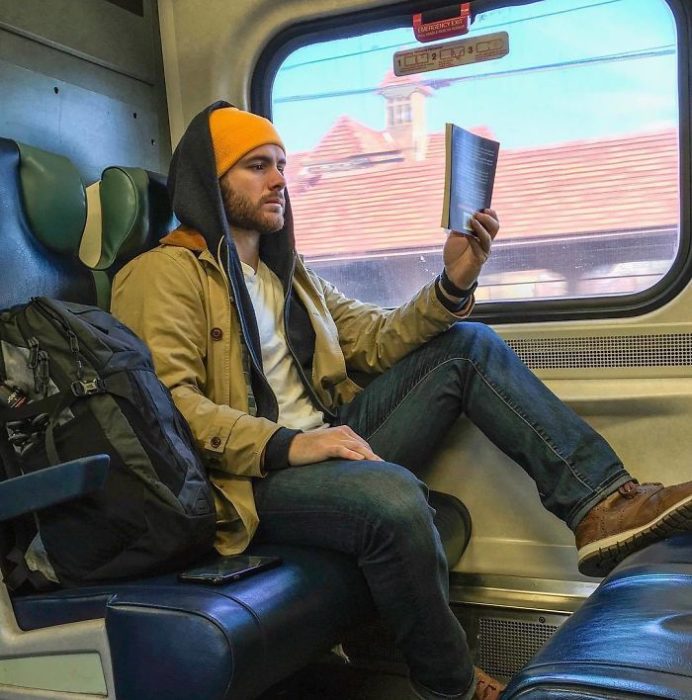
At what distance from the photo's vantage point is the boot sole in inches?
67.6

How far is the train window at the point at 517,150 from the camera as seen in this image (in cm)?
235

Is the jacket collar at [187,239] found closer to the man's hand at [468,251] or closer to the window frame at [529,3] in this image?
the man's hand at [468,251]

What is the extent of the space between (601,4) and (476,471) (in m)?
1.44

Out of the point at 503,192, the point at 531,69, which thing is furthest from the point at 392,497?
the point at 531,69

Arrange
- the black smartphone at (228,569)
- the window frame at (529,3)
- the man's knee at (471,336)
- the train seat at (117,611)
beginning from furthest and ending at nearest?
1. the window frame at (529,3)
2. the man's knee at (471,336)
3. the black smartphone at (228,569)
4. the train seat at (117,611)

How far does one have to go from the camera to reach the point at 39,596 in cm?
152

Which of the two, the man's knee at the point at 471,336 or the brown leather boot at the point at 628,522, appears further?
the man's knee at the point at 471,336

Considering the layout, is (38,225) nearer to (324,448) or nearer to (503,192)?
(324,448)

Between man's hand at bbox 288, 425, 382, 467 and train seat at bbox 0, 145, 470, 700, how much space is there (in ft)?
0.63

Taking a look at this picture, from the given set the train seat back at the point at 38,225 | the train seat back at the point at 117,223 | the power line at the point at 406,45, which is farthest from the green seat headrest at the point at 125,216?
the power line at the point at 406,45

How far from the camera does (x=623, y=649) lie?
39.3 inches

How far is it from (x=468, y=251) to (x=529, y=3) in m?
0.85

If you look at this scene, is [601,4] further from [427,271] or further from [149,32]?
[149,32]

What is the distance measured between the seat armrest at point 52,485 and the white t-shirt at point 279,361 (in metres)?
0.75
